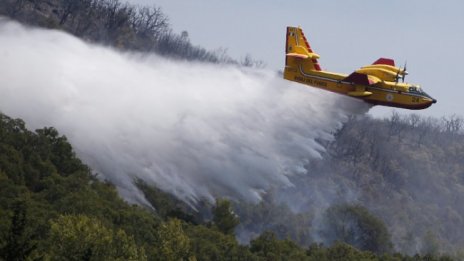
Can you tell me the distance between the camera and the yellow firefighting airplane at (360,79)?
55031mm

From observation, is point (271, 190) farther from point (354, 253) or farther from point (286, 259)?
point (286, 259)

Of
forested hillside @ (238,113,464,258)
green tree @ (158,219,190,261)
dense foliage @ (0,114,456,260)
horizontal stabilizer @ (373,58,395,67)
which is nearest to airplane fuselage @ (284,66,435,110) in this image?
horizontal stabilizer @ (373,58,395,67)

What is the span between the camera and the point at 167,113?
63906mm

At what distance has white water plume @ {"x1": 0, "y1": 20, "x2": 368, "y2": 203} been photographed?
58750 mm

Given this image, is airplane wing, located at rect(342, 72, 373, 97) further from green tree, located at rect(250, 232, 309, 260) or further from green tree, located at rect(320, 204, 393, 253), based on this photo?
green tree, located at rect(320, 204, 393, 253)

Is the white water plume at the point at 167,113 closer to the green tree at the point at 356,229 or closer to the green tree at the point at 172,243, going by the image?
the green tree at the point at 172,243

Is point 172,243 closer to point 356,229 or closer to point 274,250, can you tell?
point 274,250

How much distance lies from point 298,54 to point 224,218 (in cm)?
3346

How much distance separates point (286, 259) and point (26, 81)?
21925mm

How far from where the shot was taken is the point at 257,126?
5975cm

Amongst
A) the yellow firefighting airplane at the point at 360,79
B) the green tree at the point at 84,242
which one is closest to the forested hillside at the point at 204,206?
the green tree at the point at 84,242

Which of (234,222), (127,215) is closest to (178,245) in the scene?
(127,215)

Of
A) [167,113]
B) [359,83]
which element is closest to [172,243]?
[167,113]

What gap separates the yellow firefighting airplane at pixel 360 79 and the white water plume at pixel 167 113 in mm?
1114
